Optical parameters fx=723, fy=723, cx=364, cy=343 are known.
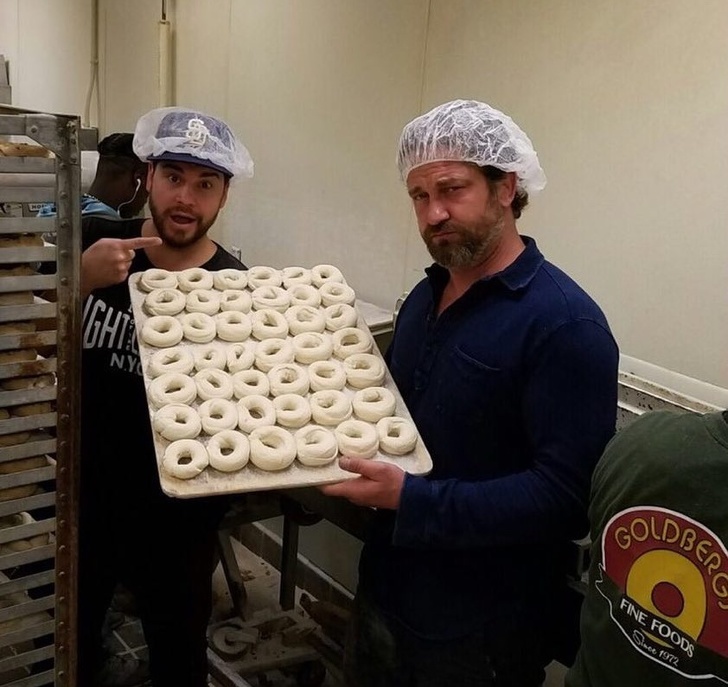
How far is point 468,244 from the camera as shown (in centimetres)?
133

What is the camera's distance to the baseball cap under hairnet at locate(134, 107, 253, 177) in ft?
5.82

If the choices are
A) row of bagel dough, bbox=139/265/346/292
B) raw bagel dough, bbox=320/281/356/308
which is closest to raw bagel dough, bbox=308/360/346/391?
raw bagel dough, bbox=320/281/356/308

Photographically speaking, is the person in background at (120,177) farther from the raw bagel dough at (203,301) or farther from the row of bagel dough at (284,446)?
the row of bagel dough at (284,446)

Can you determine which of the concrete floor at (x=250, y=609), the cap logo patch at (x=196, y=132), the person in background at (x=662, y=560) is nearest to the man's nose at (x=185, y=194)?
the cap logo patch at (x=196, y=132)

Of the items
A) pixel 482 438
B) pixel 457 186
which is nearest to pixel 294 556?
pixel 482 438

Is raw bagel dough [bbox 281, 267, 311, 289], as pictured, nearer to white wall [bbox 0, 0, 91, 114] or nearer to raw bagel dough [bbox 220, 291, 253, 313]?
raw bagel dough [bbox 220, 291, 253, 313]

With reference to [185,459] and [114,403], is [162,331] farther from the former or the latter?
[185,459]

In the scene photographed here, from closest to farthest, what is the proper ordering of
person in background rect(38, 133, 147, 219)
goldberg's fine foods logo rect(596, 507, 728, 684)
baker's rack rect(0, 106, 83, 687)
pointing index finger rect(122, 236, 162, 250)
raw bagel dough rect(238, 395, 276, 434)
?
goldberg's fine foods logo rect(596, 507, 728, 684) → baker's rack rect(0, 106, 83, 687) → raw bagel dough rect(238, 395, 276, 434) → pointing index finger rect(122, 236, 162, 250) → person in background rect(38, 133, 147, 219)

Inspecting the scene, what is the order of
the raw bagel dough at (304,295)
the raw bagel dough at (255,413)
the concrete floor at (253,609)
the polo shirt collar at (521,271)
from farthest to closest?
the concrete floor at (253,609) < the raw bagel dough at (304,295) < the raw bagel dough at (255,413) < the polo shirt collar at (521,271)

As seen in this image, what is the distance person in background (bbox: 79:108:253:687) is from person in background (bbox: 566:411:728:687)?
103cm

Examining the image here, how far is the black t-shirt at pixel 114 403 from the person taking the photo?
169cm

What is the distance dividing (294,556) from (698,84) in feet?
6.19

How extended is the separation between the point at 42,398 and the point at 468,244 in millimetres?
771

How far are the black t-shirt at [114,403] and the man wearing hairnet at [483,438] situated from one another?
1.99 ft
